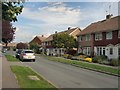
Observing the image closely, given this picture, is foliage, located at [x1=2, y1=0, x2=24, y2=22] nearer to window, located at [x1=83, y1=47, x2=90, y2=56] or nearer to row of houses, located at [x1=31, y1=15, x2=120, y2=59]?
row of houses, located at [x1=31, y1=15, x2=120, y2=59]

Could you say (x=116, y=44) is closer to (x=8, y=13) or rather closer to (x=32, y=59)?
(x=32, y=59)

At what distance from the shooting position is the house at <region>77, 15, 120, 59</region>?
147 ft

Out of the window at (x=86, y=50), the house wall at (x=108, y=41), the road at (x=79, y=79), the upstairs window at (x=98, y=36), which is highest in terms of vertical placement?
the upstairs window at (x=98, y=36)

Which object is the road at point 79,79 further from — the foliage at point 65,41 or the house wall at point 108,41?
the foliage at point 65,41

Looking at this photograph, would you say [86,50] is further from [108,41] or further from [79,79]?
[79,79]

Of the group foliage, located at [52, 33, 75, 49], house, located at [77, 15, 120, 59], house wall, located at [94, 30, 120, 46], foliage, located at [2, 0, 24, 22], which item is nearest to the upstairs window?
house, located at [77, 15, 120, 59]

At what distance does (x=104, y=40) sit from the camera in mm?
48875

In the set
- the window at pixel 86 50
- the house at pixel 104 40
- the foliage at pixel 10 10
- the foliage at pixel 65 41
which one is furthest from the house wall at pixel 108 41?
the foliage at pixel 10 10

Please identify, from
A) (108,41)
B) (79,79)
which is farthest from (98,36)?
(79,79)

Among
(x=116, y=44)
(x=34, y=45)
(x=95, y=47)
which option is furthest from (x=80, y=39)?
(x=34, y=45)

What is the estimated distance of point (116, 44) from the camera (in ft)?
146

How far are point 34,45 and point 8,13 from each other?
93.1m

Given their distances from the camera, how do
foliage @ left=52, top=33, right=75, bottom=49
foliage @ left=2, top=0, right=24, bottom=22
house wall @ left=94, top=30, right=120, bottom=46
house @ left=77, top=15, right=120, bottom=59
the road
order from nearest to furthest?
foliage @ left=2, top=0, right=24, bottom=22 < the road < house wall @ left=94, top=30, right=120, bottom=46 < house @ left=77, top=15, right=120, bottom=59 < foliage @ left=52, top=33, right=75, bottom=49

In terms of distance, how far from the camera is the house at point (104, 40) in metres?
44.8
